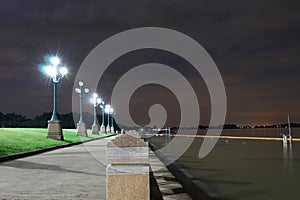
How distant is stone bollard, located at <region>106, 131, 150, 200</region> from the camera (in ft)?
17.1

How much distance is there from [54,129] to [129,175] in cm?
2685

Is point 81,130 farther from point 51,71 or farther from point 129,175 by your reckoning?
point 129,175

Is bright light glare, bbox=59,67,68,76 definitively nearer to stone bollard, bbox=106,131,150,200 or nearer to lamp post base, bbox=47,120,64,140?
lamp post base, bbox=47,120,64,140

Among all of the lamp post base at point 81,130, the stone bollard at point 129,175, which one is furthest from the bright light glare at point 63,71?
the stone bollard at point 129,175

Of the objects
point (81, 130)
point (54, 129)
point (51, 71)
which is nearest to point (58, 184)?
point (54, 129)

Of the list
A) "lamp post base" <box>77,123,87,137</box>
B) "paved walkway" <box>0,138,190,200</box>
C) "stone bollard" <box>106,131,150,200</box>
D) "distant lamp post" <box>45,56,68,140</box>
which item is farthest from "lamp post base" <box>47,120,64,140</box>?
"stone bollard" <box>106,131,150,200</box>

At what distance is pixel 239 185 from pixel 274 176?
3.57m

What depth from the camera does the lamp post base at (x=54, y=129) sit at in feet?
101

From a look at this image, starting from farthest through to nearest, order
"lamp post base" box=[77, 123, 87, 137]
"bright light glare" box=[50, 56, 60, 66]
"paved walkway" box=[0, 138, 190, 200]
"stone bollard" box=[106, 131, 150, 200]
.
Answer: "lamp post base" box=[77, 123, 87, 137] < "bright light glare" box=[50, 56, 60, 66] < "paved walkway" box=[0, 138, 190, 200] < "stone bollard" box=[106, 131, 150, 200]

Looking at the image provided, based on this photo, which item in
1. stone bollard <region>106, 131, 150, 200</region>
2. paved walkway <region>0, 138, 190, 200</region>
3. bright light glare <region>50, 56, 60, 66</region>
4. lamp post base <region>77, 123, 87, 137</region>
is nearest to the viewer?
stone bollard <region>106, 131, 150, 200</region>

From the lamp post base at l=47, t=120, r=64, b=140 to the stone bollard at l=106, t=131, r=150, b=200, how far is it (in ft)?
86.9

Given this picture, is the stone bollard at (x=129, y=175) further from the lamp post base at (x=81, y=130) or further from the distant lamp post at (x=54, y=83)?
the lamp post base at (x=81, y=130)

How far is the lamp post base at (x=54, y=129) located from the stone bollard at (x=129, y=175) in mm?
26473

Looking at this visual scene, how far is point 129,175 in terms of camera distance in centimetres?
524
